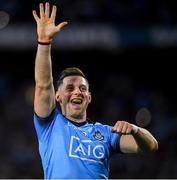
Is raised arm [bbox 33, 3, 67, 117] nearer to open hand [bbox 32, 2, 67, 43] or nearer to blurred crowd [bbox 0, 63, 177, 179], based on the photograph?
open hand [bbox 32, 2, 67, 43]

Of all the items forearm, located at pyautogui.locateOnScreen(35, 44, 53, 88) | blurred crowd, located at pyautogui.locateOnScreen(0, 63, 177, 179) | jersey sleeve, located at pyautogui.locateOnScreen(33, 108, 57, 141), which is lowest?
blurred crowd, located at pyautogui.locateOnScreen(0, 63, 177, 179)

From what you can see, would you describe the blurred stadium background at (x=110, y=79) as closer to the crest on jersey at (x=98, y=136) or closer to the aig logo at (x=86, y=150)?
the crest on jersey at (x=98, y=136)

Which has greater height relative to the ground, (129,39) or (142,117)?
(129,39)

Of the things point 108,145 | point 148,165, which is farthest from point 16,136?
point 108,145

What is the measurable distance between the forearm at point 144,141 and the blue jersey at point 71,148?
183 millimetres

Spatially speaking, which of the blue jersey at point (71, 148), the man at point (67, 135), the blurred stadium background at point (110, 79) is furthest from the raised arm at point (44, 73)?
the blurred stadium background at point (110, 79)

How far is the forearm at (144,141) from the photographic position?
13.0 ft

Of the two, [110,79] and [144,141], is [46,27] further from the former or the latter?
[110,79]

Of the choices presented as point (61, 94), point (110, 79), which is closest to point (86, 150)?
point (61, 94)

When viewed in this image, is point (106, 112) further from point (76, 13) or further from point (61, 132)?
point (61, 132)

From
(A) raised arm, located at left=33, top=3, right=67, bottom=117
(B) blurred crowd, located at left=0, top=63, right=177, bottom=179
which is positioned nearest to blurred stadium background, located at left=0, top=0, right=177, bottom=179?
(B) blurred crowd, located at left=0, top=63, right=177, bottom=179

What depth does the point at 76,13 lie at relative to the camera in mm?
11992

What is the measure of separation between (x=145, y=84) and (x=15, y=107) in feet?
9.86

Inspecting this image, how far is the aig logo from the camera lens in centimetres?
395
